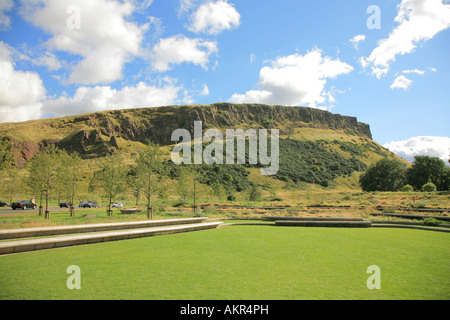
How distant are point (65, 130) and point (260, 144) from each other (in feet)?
256

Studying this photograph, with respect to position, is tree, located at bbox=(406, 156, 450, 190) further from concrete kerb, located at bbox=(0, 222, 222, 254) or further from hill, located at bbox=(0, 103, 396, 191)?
concrete kerb, located at bbox=(0, 222, 222, 254)

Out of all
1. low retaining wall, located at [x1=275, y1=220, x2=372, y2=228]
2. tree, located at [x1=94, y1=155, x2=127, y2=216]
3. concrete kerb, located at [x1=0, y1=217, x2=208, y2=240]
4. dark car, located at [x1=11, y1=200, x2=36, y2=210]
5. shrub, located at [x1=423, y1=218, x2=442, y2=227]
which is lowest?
dark car, located at [x1=11, y1=200, x2=36, y2=210]

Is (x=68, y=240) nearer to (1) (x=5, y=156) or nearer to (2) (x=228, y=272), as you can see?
(2) (x=228, y=272)

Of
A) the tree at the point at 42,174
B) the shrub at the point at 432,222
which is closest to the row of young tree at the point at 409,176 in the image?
the shrub at the point at 432,222

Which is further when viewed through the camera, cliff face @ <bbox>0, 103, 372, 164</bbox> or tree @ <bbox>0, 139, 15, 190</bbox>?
cliff face @ <bbox>0, 103, 372, 164</bbox>

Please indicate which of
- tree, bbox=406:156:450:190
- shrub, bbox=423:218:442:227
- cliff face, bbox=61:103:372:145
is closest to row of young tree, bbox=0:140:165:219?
shrub, bbox=423:218:442:227

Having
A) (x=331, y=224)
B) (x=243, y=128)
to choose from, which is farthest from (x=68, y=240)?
(x=243, y=128)

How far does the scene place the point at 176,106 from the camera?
124688mm

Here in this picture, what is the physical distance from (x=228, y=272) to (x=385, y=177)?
67196 mm

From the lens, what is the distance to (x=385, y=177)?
6134 centimetres

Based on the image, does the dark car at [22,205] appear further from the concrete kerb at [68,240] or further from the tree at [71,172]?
the concrete kerb at [68,240]

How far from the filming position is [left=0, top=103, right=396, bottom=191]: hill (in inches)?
3174

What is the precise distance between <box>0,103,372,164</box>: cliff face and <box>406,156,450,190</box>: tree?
2169 inches
